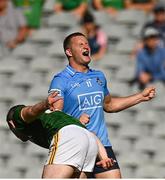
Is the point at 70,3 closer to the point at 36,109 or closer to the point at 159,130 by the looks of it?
the point at 159,130

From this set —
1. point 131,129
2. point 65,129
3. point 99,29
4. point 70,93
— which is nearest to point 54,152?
point 65,129

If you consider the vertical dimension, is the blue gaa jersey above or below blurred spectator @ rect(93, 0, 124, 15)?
below

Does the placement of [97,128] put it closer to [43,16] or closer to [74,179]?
[74,179]

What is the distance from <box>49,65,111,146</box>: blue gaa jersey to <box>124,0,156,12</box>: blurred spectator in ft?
16.2

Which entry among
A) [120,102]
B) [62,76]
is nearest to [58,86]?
[62,76]

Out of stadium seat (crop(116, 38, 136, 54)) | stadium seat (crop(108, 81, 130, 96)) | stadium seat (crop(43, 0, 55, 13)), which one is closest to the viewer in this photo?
stadium seat (crop(108, 81, 130, 96))

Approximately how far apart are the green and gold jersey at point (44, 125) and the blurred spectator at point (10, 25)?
224 inches

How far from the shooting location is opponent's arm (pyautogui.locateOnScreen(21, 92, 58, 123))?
17.0 feet

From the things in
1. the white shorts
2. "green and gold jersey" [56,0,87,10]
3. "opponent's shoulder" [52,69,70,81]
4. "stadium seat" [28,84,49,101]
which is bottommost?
the white shorts

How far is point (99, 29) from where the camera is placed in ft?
35.7

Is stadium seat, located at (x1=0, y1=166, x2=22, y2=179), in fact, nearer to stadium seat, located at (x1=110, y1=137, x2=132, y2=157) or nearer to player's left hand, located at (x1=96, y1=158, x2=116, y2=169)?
stadium seat, located at (x1=110, y1=137, x2=132, y2=157)

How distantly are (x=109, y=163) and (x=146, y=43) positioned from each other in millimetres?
4942

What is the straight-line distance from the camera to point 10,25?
11195 mm

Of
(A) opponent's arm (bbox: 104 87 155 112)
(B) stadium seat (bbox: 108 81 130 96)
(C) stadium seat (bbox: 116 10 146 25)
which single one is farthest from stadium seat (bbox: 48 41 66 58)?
(A) opponent's arm (bbox: 104 87 155 112)
